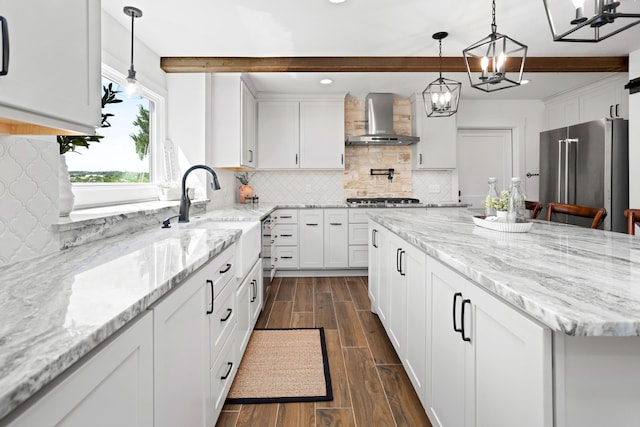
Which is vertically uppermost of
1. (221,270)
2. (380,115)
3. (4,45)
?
(380,115)

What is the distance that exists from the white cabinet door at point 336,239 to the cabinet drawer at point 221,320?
8.80ft

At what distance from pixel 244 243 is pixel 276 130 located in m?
3.01

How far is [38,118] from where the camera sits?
0.92 metres

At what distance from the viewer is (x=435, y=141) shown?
16.5 feet

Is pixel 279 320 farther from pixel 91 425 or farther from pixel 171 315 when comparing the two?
pixel 91 425

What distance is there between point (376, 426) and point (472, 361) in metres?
0.82

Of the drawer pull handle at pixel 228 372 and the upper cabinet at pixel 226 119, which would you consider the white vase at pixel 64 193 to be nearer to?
the drawer pull handle at pixel 228 372

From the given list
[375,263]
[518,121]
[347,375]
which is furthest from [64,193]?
[518,121]

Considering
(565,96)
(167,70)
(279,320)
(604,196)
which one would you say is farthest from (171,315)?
(565,96)

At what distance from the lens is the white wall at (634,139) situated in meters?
3.47

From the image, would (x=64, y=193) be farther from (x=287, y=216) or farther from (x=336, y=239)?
(x=336, y=239)

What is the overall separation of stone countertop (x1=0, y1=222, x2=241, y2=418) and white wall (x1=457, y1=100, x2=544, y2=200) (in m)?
4.87

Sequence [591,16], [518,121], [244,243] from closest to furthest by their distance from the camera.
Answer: [244,243]
[591,16]
[518,121]

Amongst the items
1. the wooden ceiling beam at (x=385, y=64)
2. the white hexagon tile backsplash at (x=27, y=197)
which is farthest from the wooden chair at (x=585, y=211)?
the white hexagon tile backsplash at (x=27, y=197)
